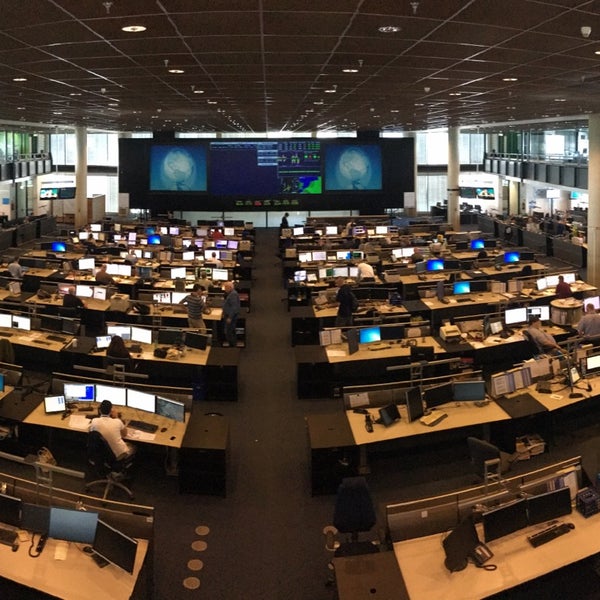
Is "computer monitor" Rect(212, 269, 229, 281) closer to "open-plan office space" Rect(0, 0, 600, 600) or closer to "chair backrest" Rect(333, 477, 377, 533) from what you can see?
"open-plan office space" Rect(0, 0, 600, 600)

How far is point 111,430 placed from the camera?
7543 mm

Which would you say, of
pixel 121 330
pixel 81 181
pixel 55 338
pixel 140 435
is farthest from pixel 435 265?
pixel 81 181

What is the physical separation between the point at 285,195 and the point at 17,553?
26869mm

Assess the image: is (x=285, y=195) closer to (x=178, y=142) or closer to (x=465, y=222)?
(x=178, y=142)

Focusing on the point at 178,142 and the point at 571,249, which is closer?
the point at 571,249

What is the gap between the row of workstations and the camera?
16.9ft

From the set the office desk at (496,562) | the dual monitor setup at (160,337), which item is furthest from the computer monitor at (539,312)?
the office desk at (496,562)

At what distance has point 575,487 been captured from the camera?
21.0 feet

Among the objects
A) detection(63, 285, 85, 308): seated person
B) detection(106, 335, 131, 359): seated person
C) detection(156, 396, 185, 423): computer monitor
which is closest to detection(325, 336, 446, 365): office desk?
detection(156, 396, 185, 423): computer monitor

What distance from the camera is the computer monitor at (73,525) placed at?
555 cm

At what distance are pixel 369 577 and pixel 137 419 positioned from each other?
408 centimetres

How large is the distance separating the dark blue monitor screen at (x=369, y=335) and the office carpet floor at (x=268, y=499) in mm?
1218

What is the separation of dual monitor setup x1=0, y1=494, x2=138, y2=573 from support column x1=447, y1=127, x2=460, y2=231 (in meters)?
27.4

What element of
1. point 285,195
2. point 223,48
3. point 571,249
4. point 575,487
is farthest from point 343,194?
point 575,487
